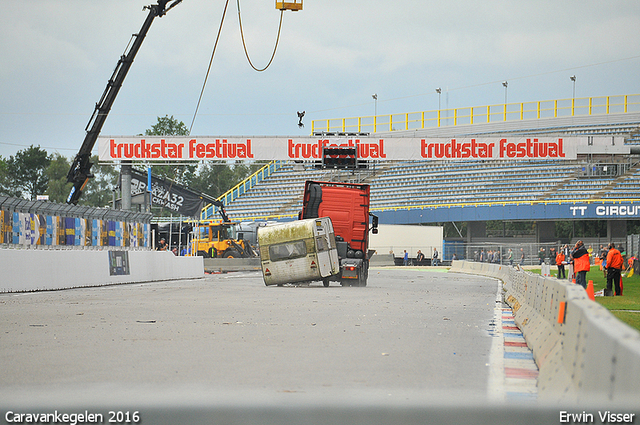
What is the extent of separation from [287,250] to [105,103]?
599 inches

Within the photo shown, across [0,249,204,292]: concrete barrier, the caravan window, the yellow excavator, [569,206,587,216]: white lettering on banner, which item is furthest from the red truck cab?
[569,206,587,216]: white lettering on banner

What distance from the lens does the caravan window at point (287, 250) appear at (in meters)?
23.7

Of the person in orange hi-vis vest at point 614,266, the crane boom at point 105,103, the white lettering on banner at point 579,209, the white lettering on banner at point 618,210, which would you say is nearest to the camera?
the person in orange hi-vis vest at point 614,266

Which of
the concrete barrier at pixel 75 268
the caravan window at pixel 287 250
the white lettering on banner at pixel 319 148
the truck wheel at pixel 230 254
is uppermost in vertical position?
the white lettering on banner at pixel 319 148

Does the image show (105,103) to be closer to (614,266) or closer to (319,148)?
(319,148)

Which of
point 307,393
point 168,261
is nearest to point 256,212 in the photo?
point 168,261

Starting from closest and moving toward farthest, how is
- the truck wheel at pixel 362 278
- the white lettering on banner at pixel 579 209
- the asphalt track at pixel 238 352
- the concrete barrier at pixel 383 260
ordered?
the asphalt track at pixel 238 352 < the truck wheel at pixel 362 278 < the white lettering on banner at pixel 579 209 < the concrete barrier at pixel 383 260

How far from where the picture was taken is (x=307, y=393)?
5625 mm

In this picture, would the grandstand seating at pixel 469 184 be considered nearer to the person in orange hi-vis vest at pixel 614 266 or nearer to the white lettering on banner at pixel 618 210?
the white lettering on banner at pixel 618 210

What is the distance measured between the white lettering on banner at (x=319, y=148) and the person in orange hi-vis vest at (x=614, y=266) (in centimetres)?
2210

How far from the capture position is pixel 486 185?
2339 inches

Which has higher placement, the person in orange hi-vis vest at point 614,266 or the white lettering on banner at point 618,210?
the white lettering on banner at point 618,210

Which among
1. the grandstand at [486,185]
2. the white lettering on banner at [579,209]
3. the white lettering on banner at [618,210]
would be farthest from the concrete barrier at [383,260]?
the white lettering on banner at [618,210]

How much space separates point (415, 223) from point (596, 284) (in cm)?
3224
